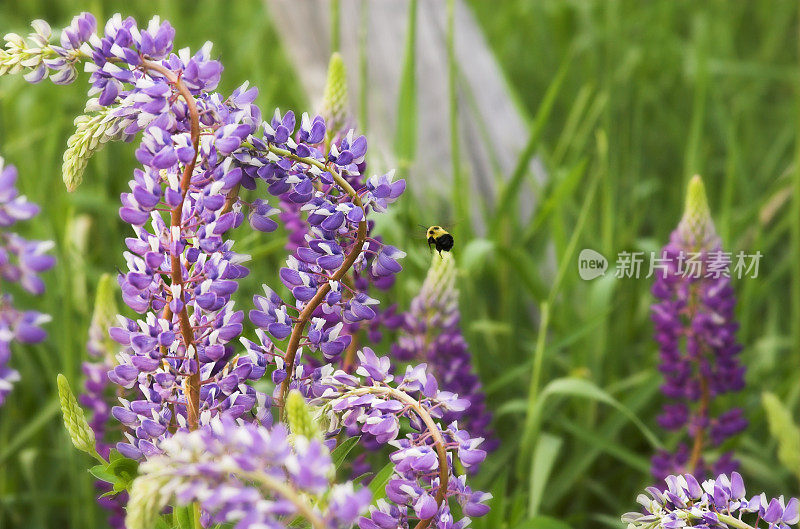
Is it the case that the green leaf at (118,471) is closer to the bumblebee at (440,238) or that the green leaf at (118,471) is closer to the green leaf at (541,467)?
the bumblebee at (440,238)

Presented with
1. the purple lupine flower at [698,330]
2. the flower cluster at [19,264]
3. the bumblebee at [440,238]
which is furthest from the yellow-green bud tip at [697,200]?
the flower cluster at [19,264]

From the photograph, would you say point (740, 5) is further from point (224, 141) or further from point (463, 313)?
point (224, 141)

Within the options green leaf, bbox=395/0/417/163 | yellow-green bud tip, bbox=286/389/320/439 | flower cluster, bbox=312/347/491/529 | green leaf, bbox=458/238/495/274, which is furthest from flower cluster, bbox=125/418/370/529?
green leaf, bbox=395/0/417/163

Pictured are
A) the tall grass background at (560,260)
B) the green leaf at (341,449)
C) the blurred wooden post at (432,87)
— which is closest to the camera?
the green leaf at (341,449)

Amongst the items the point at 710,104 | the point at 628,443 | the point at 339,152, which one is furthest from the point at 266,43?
the point at 339,152

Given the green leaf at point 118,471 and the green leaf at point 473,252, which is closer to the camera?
the green leaf at point 118,471

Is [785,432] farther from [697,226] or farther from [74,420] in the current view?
[74,420]

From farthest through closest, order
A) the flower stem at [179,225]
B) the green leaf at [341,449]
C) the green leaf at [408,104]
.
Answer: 1. the green leaf at [408,104]
2. the green leaf at [341,449]
3. the flower stem at [179,225]

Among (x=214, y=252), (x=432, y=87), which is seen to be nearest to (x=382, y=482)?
(x=214, y=252)
